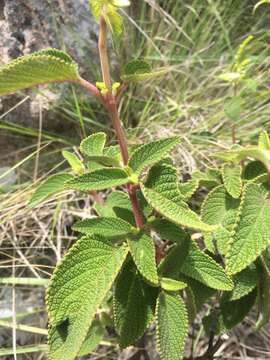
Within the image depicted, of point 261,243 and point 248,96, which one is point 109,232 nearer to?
point 261,243

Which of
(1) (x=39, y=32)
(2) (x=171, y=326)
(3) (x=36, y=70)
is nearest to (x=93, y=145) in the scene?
(3) (x=36, y=70)

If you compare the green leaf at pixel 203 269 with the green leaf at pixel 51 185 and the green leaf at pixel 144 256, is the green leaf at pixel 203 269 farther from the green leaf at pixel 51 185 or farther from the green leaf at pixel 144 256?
the green leaf at pixel 51 185

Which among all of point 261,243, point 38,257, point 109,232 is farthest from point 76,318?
point 38,257

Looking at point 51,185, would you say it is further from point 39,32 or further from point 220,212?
point 39,32

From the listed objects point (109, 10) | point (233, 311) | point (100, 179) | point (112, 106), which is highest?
point (109, 10)

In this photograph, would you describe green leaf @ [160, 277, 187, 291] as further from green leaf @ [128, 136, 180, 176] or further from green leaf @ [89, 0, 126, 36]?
green leaf @ [89, 0, 126, 36]

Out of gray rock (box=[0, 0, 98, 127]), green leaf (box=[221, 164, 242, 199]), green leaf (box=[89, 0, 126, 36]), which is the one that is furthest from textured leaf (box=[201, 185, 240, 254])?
gray rock (box=[0, 0, 98, 127])
